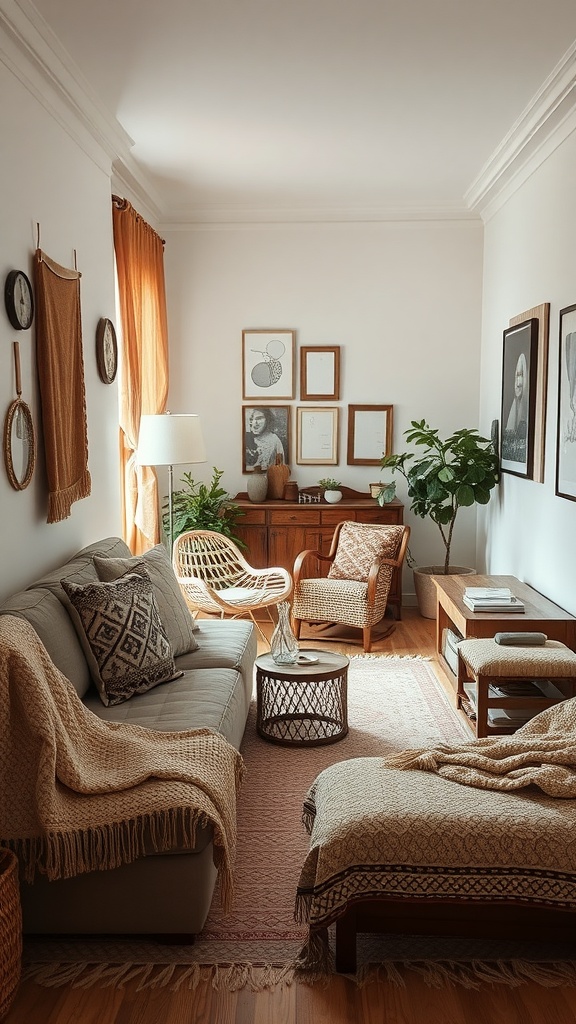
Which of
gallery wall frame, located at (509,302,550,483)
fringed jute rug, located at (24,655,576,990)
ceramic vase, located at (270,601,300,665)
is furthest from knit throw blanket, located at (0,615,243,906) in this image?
gallery wall frame, located at (509,302,550,483)

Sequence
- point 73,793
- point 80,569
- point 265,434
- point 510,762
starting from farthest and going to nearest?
point 265,434 < point 80,569 < point 510,762 < point 73,793

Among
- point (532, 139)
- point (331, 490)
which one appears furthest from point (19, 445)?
point (331, 490)

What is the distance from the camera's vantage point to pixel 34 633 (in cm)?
275

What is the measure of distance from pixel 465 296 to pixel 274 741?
4057mm

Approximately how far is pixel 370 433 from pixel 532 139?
8.55ft

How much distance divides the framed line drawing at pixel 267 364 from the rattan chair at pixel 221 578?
140 centimetres

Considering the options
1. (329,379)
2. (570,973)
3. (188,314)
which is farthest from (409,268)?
(570,973)

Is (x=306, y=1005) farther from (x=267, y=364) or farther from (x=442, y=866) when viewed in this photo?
(x=267, y=364)

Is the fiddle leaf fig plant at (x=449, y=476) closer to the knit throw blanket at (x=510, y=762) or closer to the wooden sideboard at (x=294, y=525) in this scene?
the wooden sideboard at (x=294, y=525)

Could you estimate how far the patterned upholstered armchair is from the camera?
5.71 metres

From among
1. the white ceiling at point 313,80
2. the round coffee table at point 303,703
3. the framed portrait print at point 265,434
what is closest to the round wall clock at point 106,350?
the white ceiling at point 313,80

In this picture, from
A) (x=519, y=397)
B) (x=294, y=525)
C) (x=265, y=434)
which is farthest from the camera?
(x=265, y=434)

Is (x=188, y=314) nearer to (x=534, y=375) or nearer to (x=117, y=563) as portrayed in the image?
(x=534, y=375)

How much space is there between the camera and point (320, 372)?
6.84m
